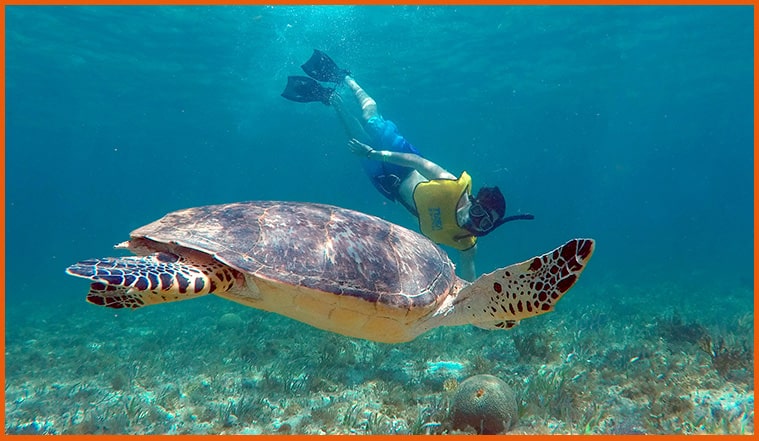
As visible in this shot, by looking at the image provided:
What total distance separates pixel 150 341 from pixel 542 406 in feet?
28.4

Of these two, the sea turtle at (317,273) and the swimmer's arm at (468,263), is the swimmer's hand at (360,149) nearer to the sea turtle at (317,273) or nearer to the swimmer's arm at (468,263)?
the swimmer's arm at (468,263)

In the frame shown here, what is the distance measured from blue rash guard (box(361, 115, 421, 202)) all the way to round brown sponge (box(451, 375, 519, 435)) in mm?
5497

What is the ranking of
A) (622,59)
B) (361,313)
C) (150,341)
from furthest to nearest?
(622,59) → (150,341) → (361,313)

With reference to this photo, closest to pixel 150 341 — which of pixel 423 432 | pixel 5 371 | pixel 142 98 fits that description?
pixel 5 371

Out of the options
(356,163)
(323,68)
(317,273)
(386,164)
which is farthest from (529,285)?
(356,163)

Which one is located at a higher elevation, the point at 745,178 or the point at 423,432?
the point at 745,178

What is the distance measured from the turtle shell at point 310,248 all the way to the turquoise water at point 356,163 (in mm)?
1588

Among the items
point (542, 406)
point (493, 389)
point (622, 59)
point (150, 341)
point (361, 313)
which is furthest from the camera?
point (622, 59)

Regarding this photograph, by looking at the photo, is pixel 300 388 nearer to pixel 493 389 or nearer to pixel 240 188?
A: pixel 493 389

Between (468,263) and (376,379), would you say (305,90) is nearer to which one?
(468,263)

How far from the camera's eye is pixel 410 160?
7.76 m

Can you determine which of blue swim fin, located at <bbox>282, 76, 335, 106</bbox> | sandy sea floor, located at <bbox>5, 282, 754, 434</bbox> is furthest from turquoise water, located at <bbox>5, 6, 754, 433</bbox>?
blue swim fin, located at <bbox>282, 76, 335, 106</bbox>

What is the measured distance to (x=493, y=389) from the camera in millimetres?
4215

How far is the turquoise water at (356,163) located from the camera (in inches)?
202
